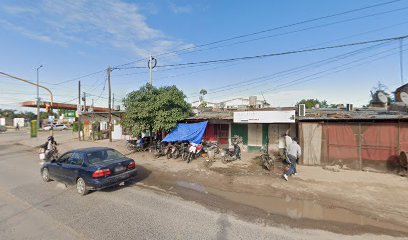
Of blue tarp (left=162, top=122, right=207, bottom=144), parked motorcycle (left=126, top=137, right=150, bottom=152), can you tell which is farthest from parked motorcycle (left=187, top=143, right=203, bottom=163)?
parked motorcycle (left=126, top=137, right=150, bottom=152)

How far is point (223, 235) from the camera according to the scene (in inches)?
173

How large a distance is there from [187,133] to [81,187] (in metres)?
7.18

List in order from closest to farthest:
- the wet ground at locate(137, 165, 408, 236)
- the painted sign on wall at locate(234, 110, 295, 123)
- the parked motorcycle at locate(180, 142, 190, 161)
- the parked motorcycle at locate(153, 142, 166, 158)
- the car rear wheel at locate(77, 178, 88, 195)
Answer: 1. the wet ground at locate(137, 165, 408, 236)
2. the car rear wheel at locate(77, 178, 88, 195)
3. the painted sign on wall at locate(234, 110, 295, 123)
4. the parked motorcycle at locate(180, 142, 190, 161)
5. the parked motorcycle at locate(153, 142, 166, 158)

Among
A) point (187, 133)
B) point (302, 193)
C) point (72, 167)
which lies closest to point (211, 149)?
point (187, 133)

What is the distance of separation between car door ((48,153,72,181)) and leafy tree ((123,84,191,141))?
603 cm

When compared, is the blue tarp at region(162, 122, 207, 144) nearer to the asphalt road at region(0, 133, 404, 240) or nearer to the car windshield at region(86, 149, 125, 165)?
the car windshield at region(86, 149, 125, 165)

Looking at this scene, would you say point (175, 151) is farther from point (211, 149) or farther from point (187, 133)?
point (211, 149)

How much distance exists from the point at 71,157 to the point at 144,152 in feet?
24.4

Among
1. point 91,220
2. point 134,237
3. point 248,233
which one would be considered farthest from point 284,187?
point 91,220

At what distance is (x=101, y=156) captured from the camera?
7.45m

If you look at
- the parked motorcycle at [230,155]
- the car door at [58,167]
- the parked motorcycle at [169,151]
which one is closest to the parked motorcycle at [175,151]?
the parked motorcycle at [169,151]

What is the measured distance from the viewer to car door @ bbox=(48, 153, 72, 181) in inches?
303

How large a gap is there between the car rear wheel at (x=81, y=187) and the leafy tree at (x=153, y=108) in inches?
268

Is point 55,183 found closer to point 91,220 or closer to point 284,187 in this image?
point 91,220
